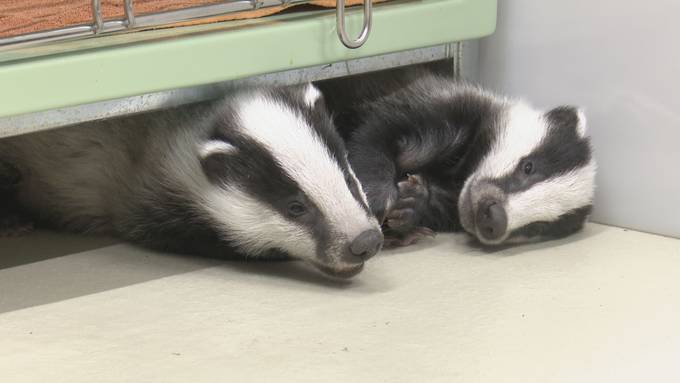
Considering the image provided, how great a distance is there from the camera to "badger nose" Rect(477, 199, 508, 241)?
3.26m

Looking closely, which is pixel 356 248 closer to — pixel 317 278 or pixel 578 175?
pixel 317 278

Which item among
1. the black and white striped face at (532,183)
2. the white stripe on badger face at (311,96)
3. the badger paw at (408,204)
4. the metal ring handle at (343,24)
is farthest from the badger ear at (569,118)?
the white stripe on badger face at (311,96)

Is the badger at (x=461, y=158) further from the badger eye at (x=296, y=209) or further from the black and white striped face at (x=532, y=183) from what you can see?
the badger eye at (x=296, y=209)

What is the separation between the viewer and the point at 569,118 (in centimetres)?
346

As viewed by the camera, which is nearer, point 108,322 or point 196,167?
point 108,322

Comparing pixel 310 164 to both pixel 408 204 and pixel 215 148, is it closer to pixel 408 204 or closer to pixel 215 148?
pixel 215 148

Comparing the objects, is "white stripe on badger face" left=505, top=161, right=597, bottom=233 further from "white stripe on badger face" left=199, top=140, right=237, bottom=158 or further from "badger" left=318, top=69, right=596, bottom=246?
"white stripe on badger face" left=199, top=140, right=237, bottom=158

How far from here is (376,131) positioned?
11.6ft

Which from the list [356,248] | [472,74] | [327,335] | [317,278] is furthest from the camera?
[472,74]

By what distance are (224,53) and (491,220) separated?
3.11ft

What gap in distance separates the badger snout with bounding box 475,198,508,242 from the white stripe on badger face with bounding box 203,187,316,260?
60 cm

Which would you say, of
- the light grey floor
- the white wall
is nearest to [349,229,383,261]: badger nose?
the light grey floor

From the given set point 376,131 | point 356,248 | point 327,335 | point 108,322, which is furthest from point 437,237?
point 108,322

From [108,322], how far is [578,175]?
60.2 inches
